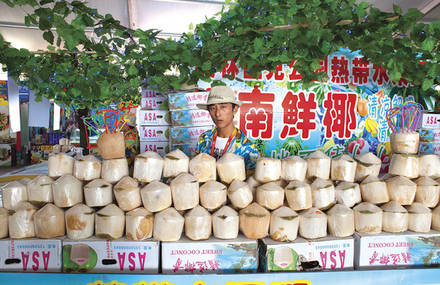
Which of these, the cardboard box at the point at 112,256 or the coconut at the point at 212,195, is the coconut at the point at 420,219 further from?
the cardboard box at the point at 112,256

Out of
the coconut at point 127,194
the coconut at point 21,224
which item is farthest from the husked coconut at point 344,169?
the coconut at point 21,224

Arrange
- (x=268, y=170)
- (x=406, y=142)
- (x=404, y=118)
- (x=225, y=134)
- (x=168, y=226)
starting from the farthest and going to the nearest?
(x=225, y=134), (x=404, y=118), (x=406, y=142), (x=268, y=170), (x=168, y=226)

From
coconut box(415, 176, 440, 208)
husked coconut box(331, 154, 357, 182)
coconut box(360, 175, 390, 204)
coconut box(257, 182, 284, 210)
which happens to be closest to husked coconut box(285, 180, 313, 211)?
coconut box(257, 182, 284, 210)

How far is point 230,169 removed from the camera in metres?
1.62

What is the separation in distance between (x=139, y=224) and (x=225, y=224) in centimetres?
47

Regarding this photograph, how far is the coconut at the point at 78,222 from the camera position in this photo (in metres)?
1.45

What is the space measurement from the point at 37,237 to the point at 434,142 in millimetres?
3592

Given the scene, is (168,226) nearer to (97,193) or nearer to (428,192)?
(97,193)

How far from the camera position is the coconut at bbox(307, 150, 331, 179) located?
5.48 feet

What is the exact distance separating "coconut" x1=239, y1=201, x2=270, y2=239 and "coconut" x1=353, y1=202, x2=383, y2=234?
54 centimetres

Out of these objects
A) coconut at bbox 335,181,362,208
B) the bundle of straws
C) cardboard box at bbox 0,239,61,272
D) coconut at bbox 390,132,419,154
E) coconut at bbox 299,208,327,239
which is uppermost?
the bundle of straws

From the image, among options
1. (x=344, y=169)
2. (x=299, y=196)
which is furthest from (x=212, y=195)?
(x=344, y=169)

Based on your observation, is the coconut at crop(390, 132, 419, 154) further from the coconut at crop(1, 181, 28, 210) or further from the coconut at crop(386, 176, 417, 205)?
the coconut at crop(1, 181, 28, 210)

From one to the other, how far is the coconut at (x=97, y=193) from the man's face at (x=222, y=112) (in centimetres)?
133
